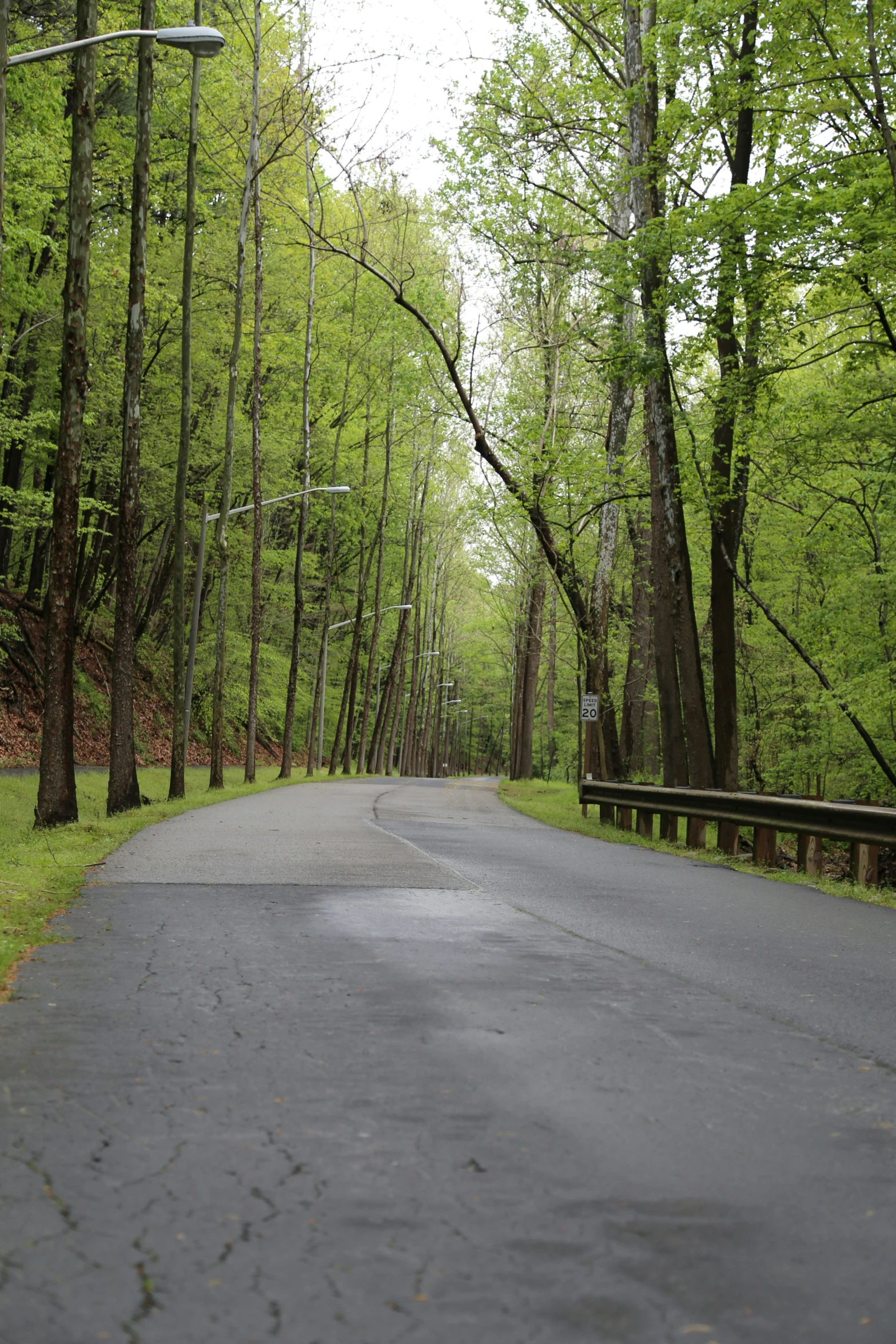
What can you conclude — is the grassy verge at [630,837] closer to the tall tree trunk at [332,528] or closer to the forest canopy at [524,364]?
the forest canopy at [524,364]

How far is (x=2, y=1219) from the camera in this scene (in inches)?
130

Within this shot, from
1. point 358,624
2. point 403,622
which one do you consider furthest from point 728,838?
point 403,622

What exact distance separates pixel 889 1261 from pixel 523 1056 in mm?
2085

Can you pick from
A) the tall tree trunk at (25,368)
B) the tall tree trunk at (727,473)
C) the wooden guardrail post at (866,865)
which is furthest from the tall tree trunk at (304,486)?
the wooden guardrail post at (866,865)

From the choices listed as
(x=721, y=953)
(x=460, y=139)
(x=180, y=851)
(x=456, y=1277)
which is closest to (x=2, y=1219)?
(x=456, y=1277)

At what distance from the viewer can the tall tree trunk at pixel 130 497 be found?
20.4m

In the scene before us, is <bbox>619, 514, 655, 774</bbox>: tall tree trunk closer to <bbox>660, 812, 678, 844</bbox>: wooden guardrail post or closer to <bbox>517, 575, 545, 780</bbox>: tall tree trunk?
<bbox>517, 575, 545, 780</bbox>: tall tree trunk

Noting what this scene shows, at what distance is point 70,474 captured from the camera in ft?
53.8

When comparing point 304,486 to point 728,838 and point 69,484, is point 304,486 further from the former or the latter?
point 728,838

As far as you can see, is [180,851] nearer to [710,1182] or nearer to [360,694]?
[710,1182]

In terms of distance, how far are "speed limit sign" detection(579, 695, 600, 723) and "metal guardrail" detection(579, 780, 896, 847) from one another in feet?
13.9

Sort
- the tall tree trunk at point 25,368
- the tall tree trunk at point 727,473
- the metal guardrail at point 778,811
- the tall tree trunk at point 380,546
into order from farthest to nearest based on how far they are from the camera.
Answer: the tall tree trunk at point 380,546, the tall tree trunk at point 25,368, the tall tree trunk at point 727,473, the metal guardrail at point 778,811

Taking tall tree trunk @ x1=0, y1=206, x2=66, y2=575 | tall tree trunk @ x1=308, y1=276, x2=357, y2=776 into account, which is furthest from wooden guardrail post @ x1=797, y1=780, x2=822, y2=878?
tall tree trunk @ x1=308, y1=276, x2=357, y2=776

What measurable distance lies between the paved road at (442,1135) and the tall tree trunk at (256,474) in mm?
25905
